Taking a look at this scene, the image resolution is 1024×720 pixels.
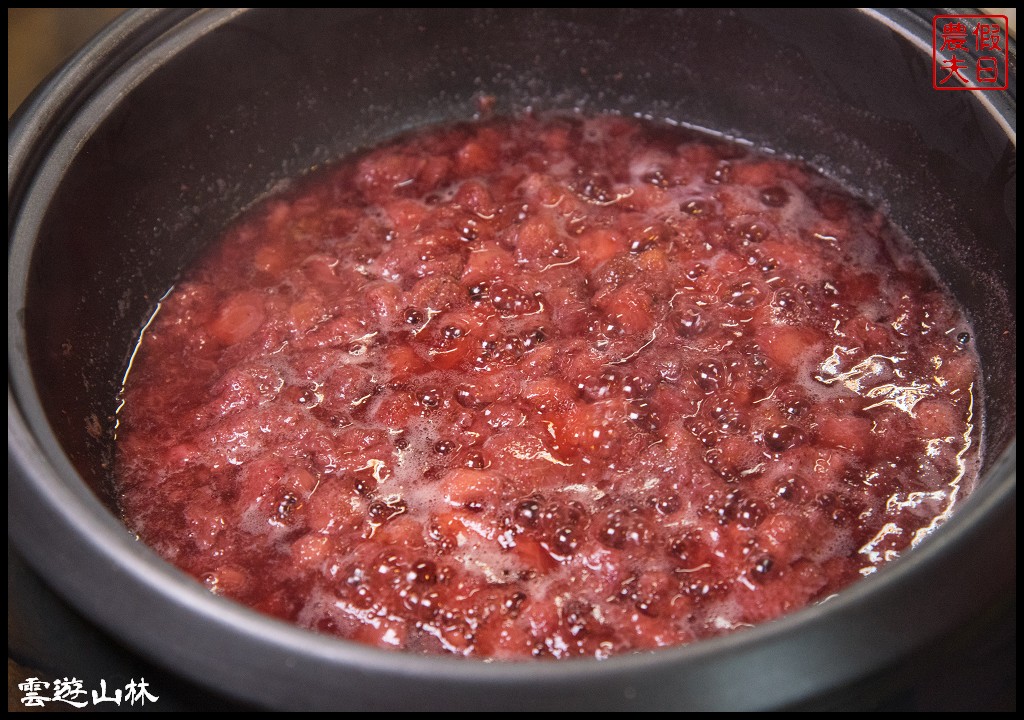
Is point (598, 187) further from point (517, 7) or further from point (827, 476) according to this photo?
point (827, 476)

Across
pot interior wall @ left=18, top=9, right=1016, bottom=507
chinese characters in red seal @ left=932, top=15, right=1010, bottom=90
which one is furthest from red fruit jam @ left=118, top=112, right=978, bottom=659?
chinese characters in red seal @ left=932, top=15, right=1010, bottom=90

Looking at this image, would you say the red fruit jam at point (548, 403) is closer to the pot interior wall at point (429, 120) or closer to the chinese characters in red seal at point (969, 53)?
the pot interior wall at point (429, 120)

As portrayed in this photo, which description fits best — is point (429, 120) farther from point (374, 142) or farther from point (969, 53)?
point (969, 53)

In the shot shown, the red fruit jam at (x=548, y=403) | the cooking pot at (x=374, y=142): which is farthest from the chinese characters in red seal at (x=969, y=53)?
the red fruit jam at (x=548, y=403)

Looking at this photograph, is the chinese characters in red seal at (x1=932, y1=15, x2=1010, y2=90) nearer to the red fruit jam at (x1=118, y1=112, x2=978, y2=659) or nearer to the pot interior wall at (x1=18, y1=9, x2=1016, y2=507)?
the pot interior wall at (x1=18, y1=9, x2=1016, y2=507)

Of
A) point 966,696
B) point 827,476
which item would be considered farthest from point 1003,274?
point 966,696

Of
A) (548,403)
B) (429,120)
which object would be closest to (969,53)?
(548,403)
